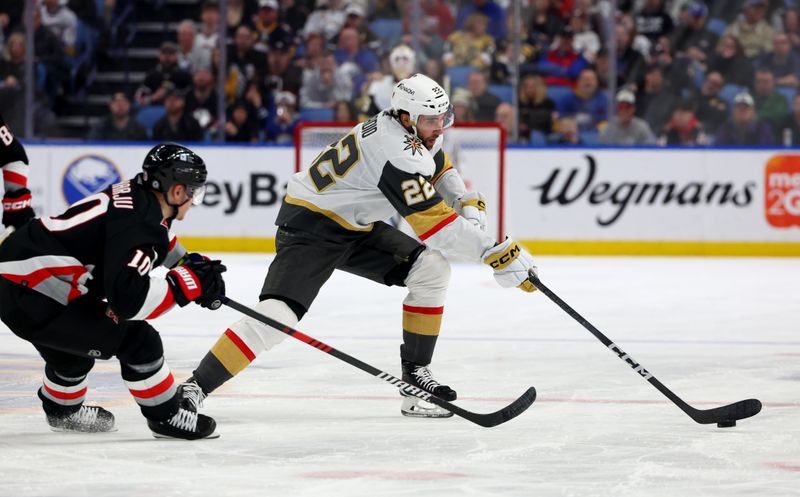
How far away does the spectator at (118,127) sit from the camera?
9.95 m

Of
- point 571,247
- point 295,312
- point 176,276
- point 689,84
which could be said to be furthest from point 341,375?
point 689,84

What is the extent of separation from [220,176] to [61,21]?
6.11ft

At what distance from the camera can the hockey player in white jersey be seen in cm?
379

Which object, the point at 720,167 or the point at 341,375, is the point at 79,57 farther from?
the point at 341,375

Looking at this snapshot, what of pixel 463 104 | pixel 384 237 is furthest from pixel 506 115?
pixel 384 237

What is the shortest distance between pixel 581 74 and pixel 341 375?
18.8 feet

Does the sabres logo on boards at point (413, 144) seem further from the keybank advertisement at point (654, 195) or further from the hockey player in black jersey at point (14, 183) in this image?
the keybank advertisement at point (654, 195)

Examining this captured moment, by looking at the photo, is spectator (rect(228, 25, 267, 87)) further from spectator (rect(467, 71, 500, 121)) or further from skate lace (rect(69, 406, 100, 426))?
skate lace (rect(69, 406, 100, 426))

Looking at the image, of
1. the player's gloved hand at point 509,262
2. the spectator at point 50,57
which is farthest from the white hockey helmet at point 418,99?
the spectator at point 50,57

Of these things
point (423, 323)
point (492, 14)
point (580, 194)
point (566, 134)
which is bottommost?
point (580, 194)

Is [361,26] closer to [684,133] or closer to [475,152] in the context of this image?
[475,152]

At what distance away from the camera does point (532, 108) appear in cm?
980

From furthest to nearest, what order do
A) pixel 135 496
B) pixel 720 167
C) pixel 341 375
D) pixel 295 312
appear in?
pixel 720 167 < pixel 341 375 < pixel 295 312 < pixel 135 496

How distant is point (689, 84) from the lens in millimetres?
9828
